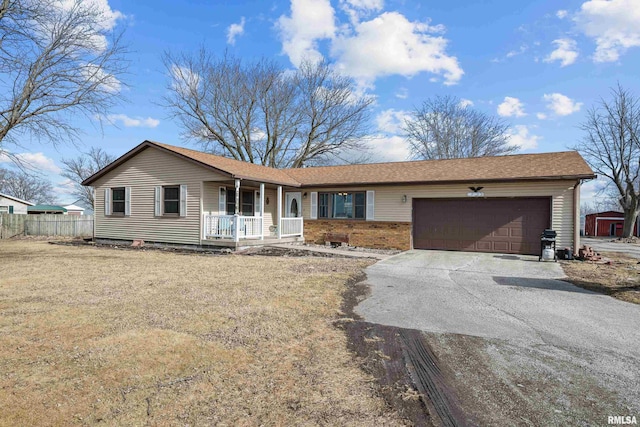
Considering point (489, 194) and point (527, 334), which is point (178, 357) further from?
point (489, 194)

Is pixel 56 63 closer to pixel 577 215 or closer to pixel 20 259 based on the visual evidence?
pixel 20 259

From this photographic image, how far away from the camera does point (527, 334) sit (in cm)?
471

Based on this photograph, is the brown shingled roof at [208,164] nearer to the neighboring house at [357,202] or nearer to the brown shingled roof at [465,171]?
the neighboring house at [357,202]

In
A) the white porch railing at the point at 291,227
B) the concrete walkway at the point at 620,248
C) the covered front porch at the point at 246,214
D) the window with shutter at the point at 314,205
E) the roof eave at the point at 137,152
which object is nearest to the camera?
the roof eave at the point at 137,152

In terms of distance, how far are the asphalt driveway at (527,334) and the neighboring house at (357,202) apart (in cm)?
450

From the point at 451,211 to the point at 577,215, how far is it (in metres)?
4.04

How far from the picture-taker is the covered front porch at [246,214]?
14.0 m

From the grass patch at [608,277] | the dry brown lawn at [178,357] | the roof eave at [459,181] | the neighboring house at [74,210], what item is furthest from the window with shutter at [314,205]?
the neighboring house at [74,210]

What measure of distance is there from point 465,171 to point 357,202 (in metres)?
4.49

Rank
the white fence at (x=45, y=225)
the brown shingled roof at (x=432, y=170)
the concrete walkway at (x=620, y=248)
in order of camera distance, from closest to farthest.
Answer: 1. the brown shingled roof at (x=432, y=170)
2. the concrete walkway at (x=620, y=248)
3. the white fence at (x=45, y=225)

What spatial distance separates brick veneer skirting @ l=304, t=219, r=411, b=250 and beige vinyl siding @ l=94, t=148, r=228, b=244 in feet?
16.2

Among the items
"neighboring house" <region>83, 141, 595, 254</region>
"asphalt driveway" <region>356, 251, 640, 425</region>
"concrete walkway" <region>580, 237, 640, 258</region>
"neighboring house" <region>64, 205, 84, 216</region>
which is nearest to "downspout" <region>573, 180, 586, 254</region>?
"neighboring house" <region>83, 141, 595, 254</region>

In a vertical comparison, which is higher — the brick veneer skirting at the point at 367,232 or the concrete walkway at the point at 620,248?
the brick veneer skirting at the point at 367,232
